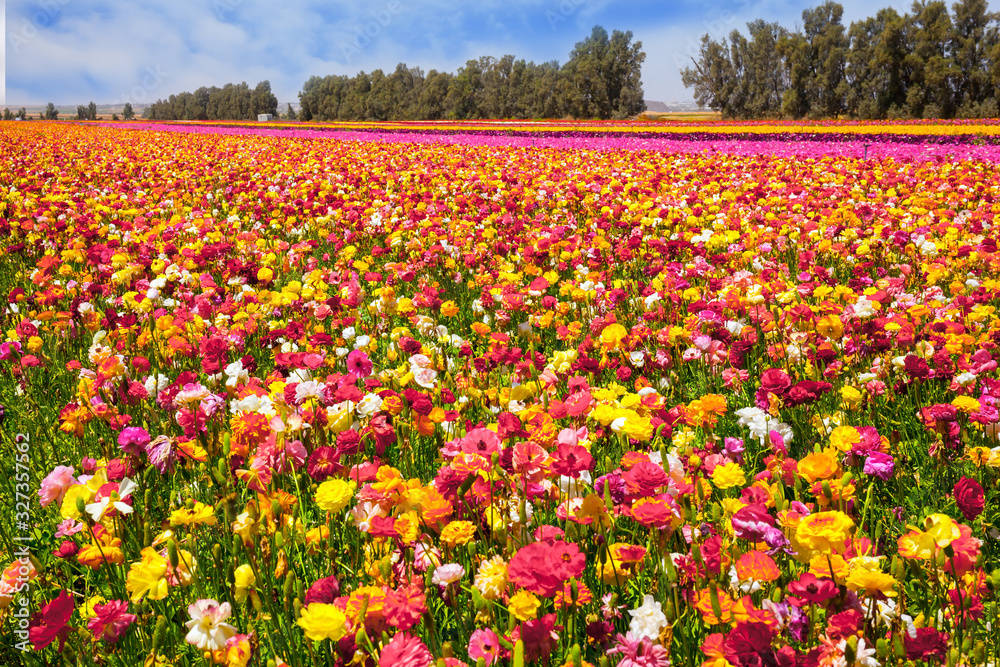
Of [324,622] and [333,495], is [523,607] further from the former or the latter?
[333,495]

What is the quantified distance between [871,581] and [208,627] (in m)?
1.34

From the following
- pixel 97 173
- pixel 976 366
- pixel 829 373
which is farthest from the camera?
pixel 97 173

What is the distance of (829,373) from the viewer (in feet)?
8.79

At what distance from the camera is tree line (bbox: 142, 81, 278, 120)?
9238cm

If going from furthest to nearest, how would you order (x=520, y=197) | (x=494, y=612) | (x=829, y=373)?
(x=520, y=197)
(x=829, y=373)
(x=494, y=612)

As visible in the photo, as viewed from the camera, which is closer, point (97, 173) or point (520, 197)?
point (520, 197)

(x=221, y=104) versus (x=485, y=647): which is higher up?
(x=221, y=104)

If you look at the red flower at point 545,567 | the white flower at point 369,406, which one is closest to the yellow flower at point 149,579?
the white flower at point 369,406

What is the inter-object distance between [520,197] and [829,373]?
5438 mm

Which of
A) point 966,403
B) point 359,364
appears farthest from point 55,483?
point 966,403

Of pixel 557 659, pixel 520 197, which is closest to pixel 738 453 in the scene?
pixel 557 659

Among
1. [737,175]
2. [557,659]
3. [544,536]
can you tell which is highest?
[737,175]

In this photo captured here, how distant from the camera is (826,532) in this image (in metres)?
1.21

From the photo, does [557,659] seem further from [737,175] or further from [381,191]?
[737,175]
